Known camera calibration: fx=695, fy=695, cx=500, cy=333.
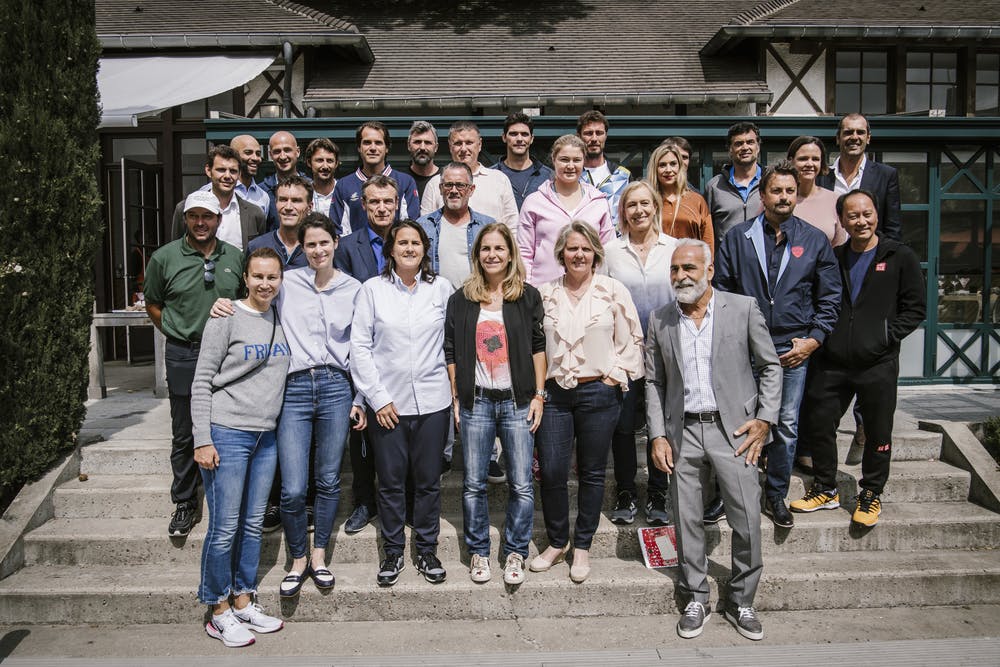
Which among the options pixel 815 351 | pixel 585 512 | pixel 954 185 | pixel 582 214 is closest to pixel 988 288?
pixel 954 185

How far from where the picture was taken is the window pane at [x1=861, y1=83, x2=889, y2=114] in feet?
35.2

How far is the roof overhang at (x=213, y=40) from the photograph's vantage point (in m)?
9.74

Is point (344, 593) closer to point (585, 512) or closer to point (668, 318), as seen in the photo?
point (585, 512)

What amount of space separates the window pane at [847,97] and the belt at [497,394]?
9.36m

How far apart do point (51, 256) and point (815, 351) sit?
5.03m

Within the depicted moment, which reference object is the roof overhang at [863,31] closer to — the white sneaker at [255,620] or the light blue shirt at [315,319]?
the light blue shirt at [315,319]

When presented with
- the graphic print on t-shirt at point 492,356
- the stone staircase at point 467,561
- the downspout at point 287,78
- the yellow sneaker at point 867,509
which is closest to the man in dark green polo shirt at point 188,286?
the stone staircase at point 467,561

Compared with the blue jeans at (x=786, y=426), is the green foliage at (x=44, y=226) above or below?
above

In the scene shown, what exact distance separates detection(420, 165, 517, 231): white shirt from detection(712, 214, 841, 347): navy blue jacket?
1.65 meters

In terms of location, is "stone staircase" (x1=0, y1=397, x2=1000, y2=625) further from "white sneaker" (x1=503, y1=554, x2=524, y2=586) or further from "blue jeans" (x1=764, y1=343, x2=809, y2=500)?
"blue jeans" (x1=764, y1=343, x2=809, y2=500)

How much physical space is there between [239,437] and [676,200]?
3148mm

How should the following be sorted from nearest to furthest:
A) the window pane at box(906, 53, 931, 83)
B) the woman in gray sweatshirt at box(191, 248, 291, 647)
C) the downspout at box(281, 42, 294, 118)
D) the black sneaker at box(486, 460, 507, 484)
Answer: the woman in gray sweatshirt at box(191, 248, 291, 647) < the black sneaker at box(486, 460, 507, 484) < the downspout at box(281, 42, 294, 118) < the window pane at box(906, 53, 931, 83)

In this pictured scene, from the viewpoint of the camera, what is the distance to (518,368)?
3.82m

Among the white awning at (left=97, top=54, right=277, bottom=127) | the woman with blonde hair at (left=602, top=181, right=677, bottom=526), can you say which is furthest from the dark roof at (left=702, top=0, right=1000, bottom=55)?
the woman with blonde hair at (left=602, top=181, right=677, bottom=526)
